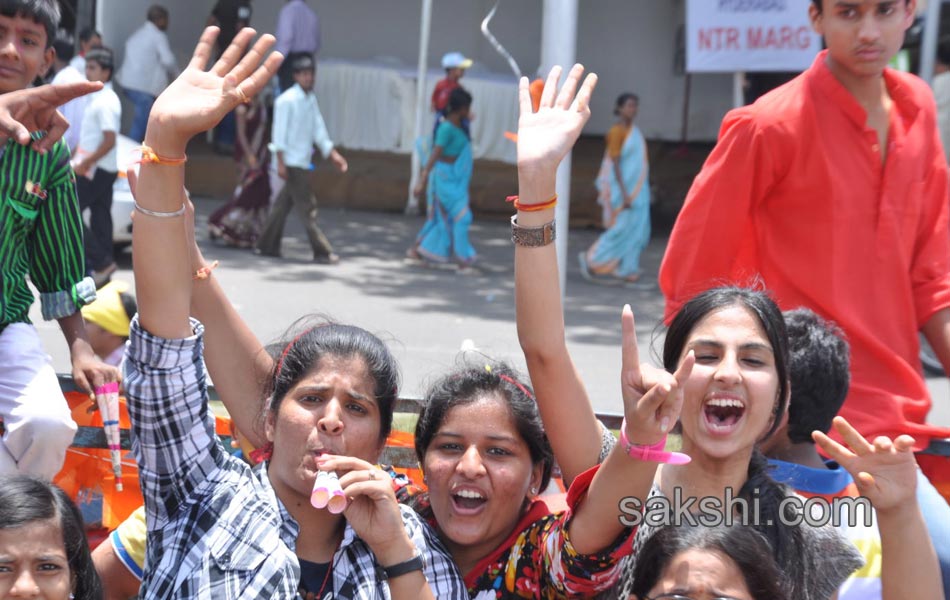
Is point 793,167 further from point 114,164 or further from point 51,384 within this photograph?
point 114,164

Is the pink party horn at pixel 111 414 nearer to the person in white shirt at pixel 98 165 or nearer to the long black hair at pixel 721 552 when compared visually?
the long black hair at pixel 721 552

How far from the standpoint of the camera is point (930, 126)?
3572 millimetres

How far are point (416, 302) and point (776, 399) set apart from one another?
7.92 meters

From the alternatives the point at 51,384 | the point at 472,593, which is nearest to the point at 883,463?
the point at 472,593

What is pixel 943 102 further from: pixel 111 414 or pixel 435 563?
pixel 435 563

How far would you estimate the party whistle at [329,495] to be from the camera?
234cm

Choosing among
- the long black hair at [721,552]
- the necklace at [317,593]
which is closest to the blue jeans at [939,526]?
the long black hair at [721,552]

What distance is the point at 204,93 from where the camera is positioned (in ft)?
8.07

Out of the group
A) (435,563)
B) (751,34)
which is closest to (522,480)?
(435,563)

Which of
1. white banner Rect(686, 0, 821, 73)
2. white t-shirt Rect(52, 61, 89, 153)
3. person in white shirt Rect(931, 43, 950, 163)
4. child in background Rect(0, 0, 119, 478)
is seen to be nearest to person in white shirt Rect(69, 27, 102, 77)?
white t-shirt Rect(52, 61, 89, 153)

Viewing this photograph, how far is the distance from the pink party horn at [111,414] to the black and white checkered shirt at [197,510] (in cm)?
101

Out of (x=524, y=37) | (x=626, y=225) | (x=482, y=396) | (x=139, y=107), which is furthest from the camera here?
(x=524, y=37)

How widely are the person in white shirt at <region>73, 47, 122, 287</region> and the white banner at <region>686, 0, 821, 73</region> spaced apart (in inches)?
230

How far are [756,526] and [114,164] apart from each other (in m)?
7.82
